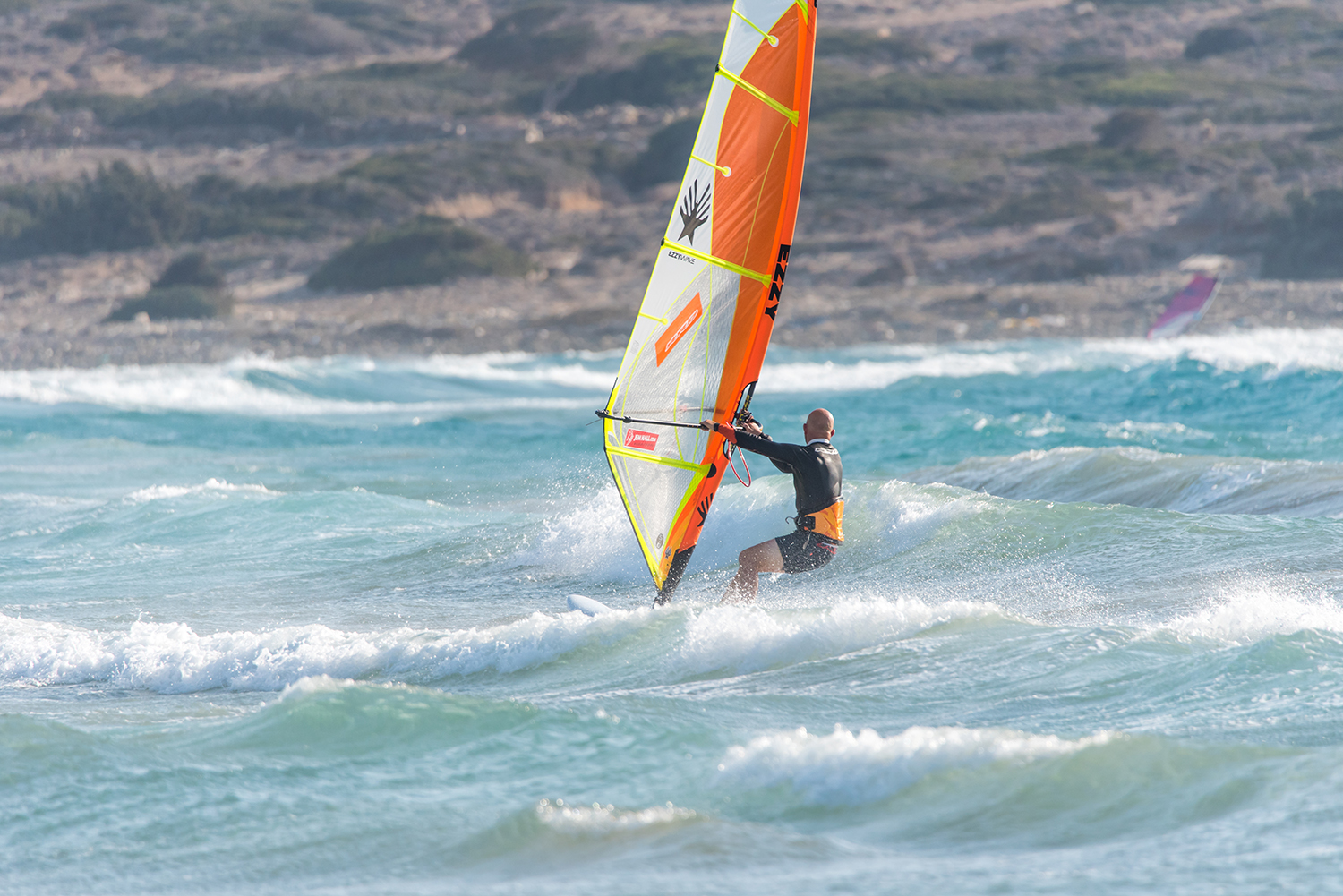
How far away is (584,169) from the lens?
46.2 metres

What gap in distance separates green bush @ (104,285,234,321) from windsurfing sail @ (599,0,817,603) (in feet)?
94.7

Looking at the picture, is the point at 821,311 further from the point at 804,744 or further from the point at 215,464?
the point at 804,744

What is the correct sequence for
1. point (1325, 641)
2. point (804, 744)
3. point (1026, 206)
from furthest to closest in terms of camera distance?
point (1026, 206)
point (1325, 641)
point (804, 744)

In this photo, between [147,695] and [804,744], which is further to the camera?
[147,695]

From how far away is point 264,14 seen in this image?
2421 inches

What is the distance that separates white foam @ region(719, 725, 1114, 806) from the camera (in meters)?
5.02

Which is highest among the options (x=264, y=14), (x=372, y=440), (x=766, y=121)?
(x=264, y=14)

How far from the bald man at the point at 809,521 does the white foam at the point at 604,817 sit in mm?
2709

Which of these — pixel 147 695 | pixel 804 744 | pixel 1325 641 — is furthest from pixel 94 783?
pixel 1325 641

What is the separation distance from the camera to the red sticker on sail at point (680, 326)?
7.20m

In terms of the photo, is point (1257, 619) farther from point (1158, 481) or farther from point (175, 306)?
point (175, 306)

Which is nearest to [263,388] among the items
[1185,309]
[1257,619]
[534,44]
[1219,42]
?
[1185,309]

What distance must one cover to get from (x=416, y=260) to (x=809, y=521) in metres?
31.9

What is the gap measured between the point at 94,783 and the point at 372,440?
15.2 m
